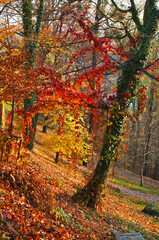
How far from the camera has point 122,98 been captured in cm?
620

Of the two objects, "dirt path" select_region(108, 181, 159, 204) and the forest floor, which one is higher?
the forest floor

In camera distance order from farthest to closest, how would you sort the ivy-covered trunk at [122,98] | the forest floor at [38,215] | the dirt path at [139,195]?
1. the dirt path at [139,195]
2. the ivy-covered trunk at [122,98]
3. the forest floor at [38,215]

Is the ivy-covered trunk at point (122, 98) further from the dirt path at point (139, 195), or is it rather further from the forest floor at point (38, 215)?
the dirt path at point (139, 195)

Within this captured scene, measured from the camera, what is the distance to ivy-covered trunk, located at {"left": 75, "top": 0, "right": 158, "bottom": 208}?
20.0 feet

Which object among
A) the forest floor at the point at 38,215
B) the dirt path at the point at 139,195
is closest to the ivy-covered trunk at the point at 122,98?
the forest floor at the point at 38,215

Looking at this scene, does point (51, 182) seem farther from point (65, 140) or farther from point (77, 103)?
point (65, 140)

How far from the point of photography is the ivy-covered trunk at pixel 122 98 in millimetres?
6105

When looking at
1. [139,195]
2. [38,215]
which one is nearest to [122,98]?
[38,215]

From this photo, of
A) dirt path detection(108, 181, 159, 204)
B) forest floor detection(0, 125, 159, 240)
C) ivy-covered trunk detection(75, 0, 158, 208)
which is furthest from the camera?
dirt path detection(108, 181, 159, 204)

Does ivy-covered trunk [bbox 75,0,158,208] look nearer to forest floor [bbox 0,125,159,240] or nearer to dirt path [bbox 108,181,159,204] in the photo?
forest floor [bbox 0,125,159,240]

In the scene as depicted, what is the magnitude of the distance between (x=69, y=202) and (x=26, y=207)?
2.35 m

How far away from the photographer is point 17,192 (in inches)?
183

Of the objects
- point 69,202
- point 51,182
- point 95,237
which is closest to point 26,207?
point 95,237

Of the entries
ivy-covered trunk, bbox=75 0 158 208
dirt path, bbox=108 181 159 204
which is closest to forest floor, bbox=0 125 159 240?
ivy-covered trunk, bbox=75 0 158 208
